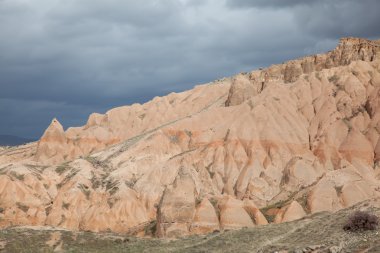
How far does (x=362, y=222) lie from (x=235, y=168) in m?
67.8

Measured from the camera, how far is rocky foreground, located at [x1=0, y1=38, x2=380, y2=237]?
9188 cm

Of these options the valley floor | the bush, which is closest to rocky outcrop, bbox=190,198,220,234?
the valley floor

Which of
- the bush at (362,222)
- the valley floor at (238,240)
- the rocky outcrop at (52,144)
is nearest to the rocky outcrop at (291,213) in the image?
the valley floor at (238,240)

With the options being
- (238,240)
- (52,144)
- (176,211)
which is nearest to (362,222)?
(238,240)

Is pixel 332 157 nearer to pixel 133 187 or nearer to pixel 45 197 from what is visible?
pixel 133 187

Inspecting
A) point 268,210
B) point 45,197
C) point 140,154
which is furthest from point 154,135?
point 268,210

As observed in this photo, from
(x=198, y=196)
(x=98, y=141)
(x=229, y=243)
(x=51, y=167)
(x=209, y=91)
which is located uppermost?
(x=209, y=91)

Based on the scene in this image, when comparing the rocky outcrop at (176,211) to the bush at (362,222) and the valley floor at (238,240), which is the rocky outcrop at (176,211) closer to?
the valley floor at (238,240)

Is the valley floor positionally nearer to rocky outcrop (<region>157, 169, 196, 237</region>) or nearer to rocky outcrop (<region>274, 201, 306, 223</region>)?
rocky outcrop (<region>157, 169, 196, 237</region>)

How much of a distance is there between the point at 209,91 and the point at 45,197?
203ft

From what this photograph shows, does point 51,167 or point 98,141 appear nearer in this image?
point 51,167

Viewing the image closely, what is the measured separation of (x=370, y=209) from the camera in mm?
48062

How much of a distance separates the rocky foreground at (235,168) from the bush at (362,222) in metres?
Result: 43.0

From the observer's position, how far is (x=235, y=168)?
110188mm
